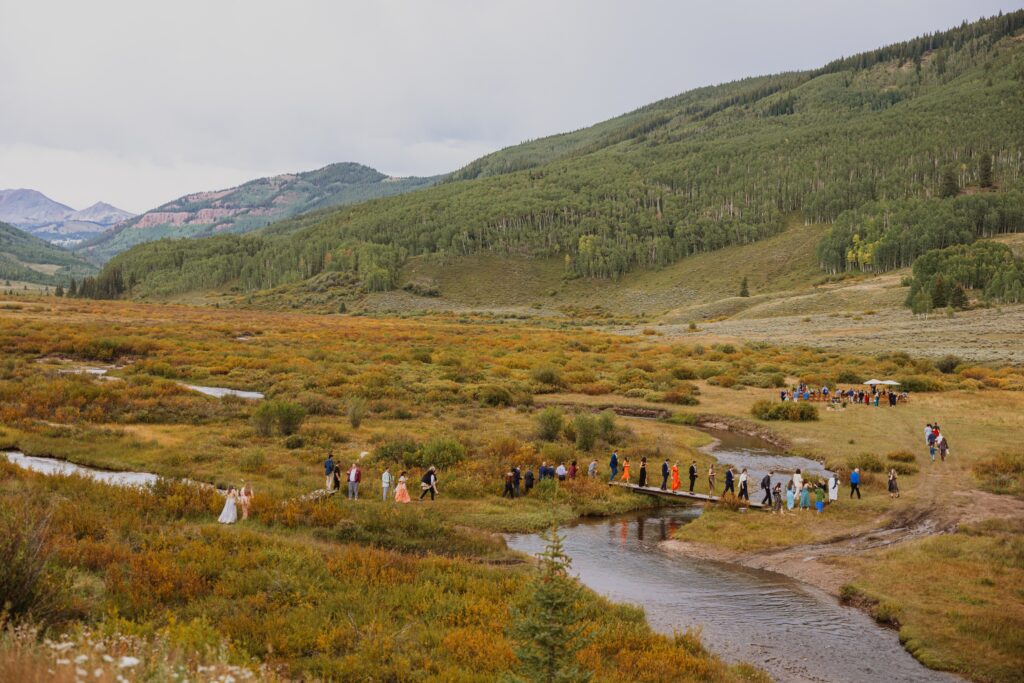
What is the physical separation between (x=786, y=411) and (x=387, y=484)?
32.5 m

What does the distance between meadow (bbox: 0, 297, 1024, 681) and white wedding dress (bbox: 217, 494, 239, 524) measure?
0.74 metres

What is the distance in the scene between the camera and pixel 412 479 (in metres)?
30.2

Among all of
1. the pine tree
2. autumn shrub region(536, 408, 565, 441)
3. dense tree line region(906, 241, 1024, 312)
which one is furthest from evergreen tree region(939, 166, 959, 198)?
the pine tree

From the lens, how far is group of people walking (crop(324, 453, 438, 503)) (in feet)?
87.6

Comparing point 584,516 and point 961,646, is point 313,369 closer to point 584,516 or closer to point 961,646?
point 584,516

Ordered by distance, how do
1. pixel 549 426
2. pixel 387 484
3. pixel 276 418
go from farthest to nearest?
pixel 549 426
pixel 276 418
pixel 387 484

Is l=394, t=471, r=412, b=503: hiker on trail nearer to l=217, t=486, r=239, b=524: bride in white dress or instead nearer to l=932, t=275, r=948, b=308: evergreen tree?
l=217, t=486, r=239, b=524: bride in white dress

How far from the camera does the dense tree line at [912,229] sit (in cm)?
16212

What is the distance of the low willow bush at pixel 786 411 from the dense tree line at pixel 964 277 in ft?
220

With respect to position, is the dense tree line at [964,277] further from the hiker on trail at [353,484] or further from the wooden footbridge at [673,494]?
the hiker on trail at [353,484]

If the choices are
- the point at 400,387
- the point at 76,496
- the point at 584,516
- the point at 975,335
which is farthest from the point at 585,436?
the point at 975,335

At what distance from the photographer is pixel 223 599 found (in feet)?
45.3

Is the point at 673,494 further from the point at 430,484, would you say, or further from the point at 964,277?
the point at 964,277

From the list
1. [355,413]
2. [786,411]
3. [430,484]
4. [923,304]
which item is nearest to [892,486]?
[786,411]
